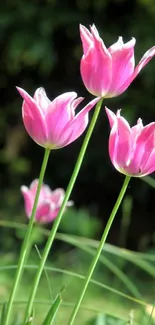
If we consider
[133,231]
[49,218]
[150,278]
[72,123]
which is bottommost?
[72,123]

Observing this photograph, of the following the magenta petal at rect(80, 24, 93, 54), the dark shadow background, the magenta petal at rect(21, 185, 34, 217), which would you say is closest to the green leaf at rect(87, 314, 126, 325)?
the magenta petal at rect(21, 185, 34, 217)

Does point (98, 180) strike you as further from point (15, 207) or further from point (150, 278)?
point (150, 278)

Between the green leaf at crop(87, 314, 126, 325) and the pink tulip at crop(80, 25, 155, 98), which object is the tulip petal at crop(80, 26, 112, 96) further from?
the green leaf at crop(87, 314, 126, 325)

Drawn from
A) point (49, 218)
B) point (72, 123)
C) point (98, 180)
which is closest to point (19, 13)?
point (98, 180)

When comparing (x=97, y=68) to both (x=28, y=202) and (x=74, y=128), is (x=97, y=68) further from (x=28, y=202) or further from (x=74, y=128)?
(x=28, y=202)

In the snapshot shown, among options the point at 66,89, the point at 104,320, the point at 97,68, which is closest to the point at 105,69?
the point at 97,68

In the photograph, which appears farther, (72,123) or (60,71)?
(60,71)
